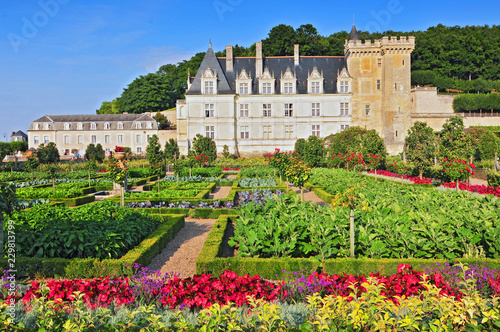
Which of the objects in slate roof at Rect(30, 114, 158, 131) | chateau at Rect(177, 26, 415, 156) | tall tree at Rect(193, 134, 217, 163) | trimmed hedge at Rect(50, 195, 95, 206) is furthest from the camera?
slate roof at Rect(30, 114, 158, 131)

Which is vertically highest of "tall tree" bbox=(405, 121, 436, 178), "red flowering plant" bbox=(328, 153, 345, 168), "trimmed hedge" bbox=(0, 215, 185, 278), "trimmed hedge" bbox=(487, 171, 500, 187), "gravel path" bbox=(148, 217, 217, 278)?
"tall tree" bbox=(405, 121, 436, 178)

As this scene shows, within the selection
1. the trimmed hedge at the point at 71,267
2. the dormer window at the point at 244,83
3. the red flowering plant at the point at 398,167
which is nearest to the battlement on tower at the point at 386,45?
the dormer window at the point at 244,83

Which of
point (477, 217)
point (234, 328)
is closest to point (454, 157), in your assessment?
point (477, 217)

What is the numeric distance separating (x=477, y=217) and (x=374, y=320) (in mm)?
5021

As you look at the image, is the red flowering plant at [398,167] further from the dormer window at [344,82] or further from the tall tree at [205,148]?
the dormer window at [344,82]

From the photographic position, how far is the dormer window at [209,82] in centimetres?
3759

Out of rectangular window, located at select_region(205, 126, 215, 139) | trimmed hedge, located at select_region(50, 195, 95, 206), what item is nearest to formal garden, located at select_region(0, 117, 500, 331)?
trimmed hedge, located at select_region(50, 195, 95, 206)

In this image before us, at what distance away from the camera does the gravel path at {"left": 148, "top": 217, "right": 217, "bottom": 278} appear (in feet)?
22.4

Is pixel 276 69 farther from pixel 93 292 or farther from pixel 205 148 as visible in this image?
pixel 93 292

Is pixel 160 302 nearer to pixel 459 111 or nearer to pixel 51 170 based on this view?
pixel 51 170

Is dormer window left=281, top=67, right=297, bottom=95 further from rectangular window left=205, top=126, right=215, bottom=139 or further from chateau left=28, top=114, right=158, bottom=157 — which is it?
chateau left=28, top=114, right=158, bottom=157

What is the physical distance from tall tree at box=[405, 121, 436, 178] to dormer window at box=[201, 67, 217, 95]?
2247cm

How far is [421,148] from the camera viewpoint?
19891mm

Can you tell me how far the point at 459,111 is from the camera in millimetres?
52594
